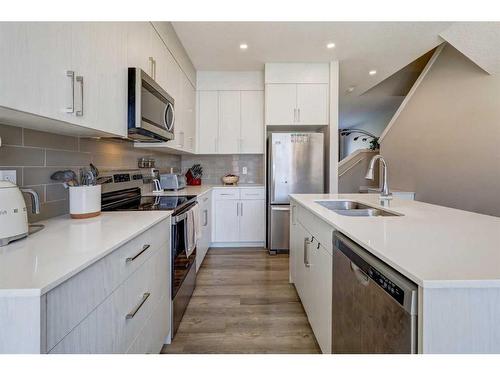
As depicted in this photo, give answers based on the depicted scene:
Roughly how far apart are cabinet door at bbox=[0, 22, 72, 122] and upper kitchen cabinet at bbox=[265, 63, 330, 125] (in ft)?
9.21

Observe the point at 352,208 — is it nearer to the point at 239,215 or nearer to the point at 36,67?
the point at 239,215

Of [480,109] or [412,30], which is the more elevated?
[412,30]

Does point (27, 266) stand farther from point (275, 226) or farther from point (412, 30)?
point (412, 30)

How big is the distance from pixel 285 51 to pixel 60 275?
3297 mm

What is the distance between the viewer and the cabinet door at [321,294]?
136 cm

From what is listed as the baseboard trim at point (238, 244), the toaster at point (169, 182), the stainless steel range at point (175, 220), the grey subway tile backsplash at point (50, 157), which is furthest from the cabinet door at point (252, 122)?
the grey subway tile backsplash at point (50, 157)

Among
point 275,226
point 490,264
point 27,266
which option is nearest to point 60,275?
point 27,266

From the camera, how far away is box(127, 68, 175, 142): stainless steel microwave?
1.63 m

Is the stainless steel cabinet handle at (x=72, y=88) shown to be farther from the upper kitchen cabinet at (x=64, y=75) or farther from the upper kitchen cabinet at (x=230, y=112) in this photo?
the upper kitchen cabinet at (x=230, y=112)

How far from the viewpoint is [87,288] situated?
797 mm

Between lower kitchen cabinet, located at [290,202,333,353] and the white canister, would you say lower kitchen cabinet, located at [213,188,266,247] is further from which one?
the white canister

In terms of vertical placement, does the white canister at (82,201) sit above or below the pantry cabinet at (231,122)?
below

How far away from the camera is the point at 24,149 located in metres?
1.25

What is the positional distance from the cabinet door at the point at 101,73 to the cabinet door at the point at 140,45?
0.08 metres
